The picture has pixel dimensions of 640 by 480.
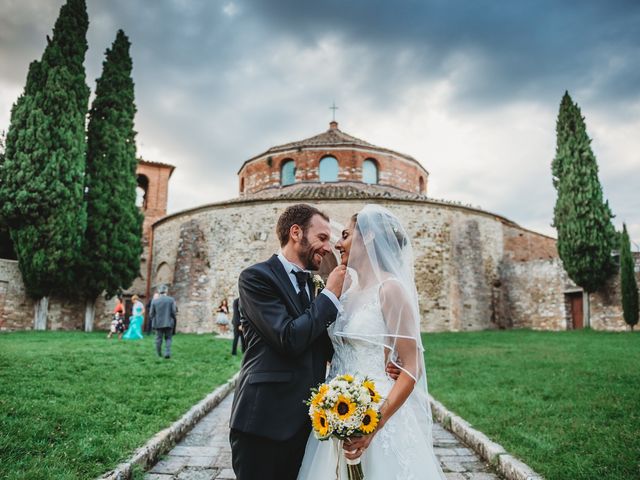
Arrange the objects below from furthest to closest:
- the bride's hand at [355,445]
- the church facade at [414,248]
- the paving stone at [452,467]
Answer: the church facade at [414,248] < the paving stone at [452,467] < the bride's hand at [355,445]

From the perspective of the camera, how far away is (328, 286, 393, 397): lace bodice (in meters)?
2.58

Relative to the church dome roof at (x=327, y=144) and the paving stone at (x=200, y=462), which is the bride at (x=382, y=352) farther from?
the church dome roof at (x=327, y=144)

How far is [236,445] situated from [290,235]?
1112mm

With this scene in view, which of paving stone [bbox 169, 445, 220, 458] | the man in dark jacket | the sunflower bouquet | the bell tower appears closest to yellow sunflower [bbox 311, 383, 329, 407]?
the sunflower bouquet

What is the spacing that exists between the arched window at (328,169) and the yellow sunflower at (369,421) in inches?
959

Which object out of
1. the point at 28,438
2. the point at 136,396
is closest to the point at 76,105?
the point at 136,396

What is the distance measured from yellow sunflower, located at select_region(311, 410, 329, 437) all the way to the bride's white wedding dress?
0.41 meters

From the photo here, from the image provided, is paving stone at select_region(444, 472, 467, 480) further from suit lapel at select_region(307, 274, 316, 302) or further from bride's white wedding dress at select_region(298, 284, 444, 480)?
suit lapel at select_region(307, 274, 316, 302)

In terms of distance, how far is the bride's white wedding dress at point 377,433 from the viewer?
2.42 meters

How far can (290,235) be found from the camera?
8.01 ft

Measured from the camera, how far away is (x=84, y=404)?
523 centimetres

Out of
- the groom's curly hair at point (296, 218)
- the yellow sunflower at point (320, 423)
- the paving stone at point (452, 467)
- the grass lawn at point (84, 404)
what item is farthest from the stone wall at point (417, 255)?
the yellow sunflower at point (320, 423)

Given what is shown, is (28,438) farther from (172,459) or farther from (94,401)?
(94,401)

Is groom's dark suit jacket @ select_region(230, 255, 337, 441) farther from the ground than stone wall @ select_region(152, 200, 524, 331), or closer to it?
closer to it
